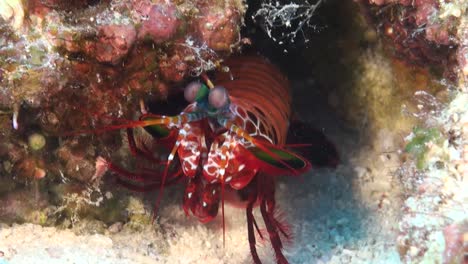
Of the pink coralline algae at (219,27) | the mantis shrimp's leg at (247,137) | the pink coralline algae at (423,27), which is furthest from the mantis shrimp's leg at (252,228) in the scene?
the pink coralline algae at (423,27)

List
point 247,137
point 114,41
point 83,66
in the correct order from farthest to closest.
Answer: point 247,137 → point 83,66 → point 114,41

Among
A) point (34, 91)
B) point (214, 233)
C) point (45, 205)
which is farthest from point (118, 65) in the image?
point (214, 233)

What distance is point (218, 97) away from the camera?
10.2ft

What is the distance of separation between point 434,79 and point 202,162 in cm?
206

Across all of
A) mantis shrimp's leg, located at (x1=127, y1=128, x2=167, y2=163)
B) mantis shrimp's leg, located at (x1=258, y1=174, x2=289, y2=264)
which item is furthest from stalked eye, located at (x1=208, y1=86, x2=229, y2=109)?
mantis shrimp's leg, located at (x1=258, y1=174, x2=289, y2=264)

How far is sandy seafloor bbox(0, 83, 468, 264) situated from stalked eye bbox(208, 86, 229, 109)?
4.35 ft

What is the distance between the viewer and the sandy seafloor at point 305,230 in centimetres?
321

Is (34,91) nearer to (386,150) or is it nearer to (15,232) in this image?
(15,232)

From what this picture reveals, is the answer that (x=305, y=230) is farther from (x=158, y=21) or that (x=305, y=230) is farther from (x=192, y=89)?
(x=158, y=21)

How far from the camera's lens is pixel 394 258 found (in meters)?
3.10

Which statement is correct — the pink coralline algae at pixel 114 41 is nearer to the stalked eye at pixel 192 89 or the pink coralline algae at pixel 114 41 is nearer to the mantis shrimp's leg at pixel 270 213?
the stalked eye at pixel 192 89

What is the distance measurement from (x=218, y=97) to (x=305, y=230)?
6.09 ft

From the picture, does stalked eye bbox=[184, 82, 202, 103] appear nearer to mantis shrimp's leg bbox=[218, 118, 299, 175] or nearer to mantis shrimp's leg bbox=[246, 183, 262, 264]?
mantis shrimp's leg bbox=[218, 118, 299, 175]

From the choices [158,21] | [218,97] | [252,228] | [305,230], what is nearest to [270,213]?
[252,228]
